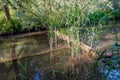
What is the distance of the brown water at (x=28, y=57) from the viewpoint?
6535 mm

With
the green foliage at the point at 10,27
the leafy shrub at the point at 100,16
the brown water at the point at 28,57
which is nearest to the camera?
the leafy shrub at the point at 100,16

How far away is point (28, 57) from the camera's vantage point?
802 cm

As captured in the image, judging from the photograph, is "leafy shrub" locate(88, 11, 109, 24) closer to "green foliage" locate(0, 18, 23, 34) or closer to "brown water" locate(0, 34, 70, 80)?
"brown water" locate(0, 34, 70, 80)

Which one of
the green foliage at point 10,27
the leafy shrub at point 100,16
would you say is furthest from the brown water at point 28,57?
the leafy shrub at point 100,16

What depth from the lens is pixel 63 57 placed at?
743 centimetres

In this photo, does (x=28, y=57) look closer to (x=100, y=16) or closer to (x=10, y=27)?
(x=100, y=16)

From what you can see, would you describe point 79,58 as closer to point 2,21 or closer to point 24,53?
point 24,53

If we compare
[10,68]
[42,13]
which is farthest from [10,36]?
[10,68]

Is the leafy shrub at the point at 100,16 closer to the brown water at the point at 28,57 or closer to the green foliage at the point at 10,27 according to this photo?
the brown water at the point at 28,57

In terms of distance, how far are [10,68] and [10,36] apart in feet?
17.5

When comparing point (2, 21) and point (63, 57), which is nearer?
point (63, 57)

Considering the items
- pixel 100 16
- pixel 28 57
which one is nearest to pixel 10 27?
pixel 28 57

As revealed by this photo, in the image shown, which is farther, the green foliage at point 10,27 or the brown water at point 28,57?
the green foliage at point 10,27

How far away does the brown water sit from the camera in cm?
654
